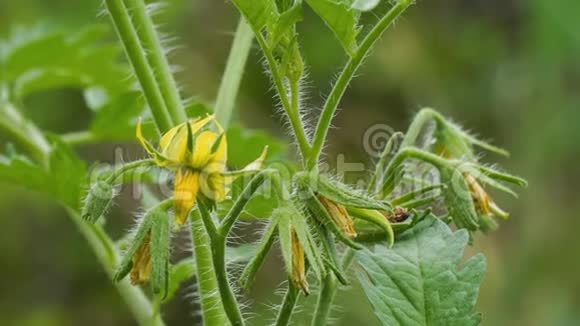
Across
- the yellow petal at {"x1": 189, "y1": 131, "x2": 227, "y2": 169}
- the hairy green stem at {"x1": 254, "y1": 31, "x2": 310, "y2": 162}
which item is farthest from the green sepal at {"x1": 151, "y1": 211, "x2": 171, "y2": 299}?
the hairy green stem at {"x1": 254, "y1": 31, "x2": 310, "y2": 162}

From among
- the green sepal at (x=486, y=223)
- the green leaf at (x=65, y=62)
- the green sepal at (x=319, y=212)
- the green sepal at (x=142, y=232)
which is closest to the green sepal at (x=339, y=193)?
the green sepal at (x=319, y=212)

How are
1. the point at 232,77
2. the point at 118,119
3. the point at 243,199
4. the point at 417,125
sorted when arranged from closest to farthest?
the point at 243,199 → the point at 417,125 → the point at 232,77 → the point at 118,119

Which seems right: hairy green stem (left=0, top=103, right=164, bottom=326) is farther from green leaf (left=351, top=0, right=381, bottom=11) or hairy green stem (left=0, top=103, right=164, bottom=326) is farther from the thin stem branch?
green leaf (left=351, top=0, right=381, bottom=11)

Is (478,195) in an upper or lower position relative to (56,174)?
lower

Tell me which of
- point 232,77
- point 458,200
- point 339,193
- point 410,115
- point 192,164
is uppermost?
point 232,77

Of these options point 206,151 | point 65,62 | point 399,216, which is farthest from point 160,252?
point 65,62

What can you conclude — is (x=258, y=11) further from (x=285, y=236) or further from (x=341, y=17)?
(x=285, y=236)

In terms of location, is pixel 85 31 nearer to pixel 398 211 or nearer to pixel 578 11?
pixel 398 211
